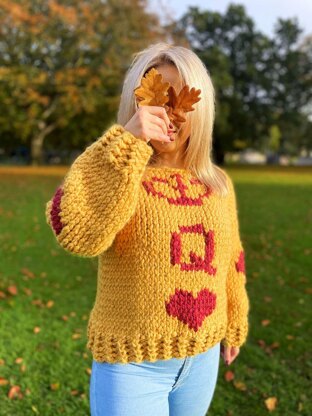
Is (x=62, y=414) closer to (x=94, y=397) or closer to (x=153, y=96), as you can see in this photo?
(x=94, y=397)

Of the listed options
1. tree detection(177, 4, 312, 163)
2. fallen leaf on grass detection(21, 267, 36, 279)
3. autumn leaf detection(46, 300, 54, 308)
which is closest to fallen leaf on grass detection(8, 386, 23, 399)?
autumn leaf detection(46, 300, 54, 308)

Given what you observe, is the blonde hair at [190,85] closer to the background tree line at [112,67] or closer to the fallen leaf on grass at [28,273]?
the fallen leaf on grass at [28,273]

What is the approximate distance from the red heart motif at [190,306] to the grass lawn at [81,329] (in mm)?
2181

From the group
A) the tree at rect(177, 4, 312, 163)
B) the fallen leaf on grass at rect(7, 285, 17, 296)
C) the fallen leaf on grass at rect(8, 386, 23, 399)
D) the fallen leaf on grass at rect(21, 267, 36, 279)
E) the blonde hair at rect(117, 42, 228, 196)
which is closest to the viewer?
the blonde hair at rect(117, 42, 228, 196)

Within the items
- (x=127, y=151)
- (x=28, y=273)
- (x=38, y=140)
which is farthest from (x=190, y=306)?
(x=38, y=140)

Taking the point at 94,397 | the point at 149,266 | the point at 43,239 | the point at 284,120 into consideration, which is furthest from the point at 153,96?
the point at 284,120

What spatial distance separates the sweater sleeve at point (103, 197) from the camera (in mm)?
1637

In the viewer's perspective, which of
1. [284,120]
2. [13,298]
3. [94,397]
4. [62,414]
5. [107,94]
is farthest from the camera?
[284,120]

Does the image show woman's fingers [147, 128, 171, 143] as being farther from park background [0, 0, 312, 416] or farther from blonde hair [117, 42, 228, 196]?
park background [0, 0, 312, 416]

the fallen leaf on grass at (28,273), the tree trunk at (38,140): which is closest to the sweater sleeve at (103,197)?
the fallen leaf on grass at (28,273)

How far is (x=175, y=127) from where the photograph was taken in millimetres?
1815

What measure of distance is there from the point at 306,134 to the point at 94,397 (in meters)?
47.9

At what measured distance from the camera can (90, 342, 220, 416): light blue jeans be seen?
1741 mm

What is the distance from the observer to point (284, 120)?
140 feet
